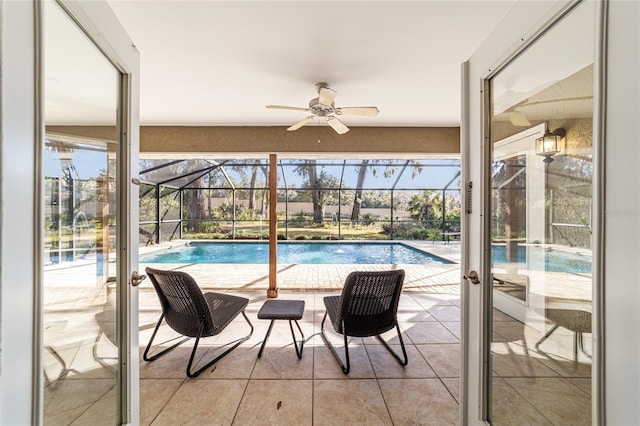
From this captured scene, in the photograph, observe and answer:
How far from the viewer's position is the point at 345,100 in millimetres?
3090

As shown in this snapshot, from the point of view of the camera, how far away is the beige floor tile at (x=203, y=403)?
1.62 m

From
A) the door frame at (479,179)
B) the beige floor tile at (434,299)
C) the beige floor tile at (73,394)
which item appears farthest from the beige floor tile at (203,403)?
the beige floor tile at (434,299)

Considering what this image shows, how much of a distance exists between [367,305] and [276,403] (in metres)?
0.90

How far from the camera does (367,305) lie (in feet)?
6.81

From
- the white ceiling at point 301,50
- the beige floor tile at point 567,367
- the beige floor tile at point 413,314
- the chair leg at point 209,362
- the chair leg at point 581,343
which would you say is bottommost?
the beige floor tile at point 413,314

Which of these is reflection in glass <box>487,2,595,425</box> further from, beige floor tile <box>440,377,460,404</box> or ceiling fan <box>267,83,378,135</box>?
ceiling fan <box>267,83,378,135</box>

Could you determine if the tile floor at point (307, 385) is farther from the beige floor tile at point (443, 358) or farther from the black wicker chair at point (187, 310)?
the black wicker chair at point (187, 310)

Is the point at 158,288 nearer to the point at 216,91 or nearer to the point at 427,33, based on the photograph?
the point at 216,91

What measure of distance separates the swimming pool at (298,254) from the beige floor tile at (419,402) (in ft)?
18.7

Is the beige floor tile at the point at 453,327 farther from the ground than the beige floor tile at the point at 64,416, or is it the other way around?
the beige floor tile at the point at 64,416

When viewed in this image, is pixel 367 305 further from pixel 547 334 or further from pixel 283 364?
pixel 547 334

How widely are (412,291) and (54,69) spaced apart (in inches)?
171

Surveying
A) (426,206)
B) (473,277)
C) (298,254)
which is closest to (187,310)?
(473,277)

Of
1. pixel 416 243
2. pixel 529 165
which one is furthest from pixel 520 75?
pixel 416 243
